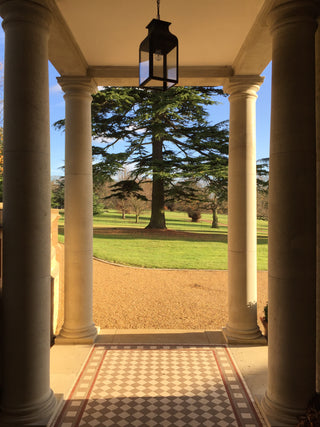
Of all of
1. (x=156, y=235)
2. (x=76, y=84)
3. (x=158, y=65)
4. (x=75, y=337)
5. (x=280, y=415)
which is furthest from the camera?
(x=156, y=235)

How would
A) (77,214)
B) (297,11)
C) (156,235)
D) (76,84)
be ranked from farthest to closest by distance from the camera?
(156,235) → (77,214) → (76,84) → (297,11)

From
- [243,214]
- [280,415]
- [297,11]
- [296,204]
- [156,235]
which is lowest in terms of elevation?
[280,415]

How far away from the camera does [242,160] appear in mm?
19234

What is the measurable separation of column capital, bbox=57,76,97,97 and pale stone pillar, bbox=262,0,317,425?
10.6 m

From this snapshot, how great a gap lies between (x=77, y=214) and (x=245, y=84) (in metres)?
11.2

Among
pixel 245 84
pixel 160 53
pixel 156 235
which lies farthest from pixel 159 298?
pixel 156 235

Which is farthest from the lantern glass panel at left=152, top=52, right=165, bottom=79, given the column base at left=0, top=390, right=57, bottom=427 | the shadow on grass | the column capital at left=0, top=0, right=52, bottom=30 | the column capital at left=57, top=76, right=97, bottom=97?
the shadow on grass

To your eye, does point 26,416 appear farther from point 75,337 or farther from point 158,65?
point 158,65

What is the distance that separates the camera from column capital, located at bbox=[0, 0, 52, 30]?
1063cm

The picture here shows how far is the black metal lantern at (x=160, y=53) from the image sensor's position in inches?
358

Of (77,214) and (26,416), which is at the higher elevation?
→ (77,214)

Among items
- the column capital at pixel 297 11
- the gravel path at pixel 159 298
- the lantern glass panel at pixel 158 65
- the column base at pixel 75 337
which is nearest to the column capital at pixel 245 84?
the column capital at pixel 297 11

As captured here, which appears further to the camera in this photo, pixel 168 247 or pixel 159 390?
pixel 168 247

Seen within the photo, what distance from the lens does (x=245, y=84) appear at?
62.0 feet
